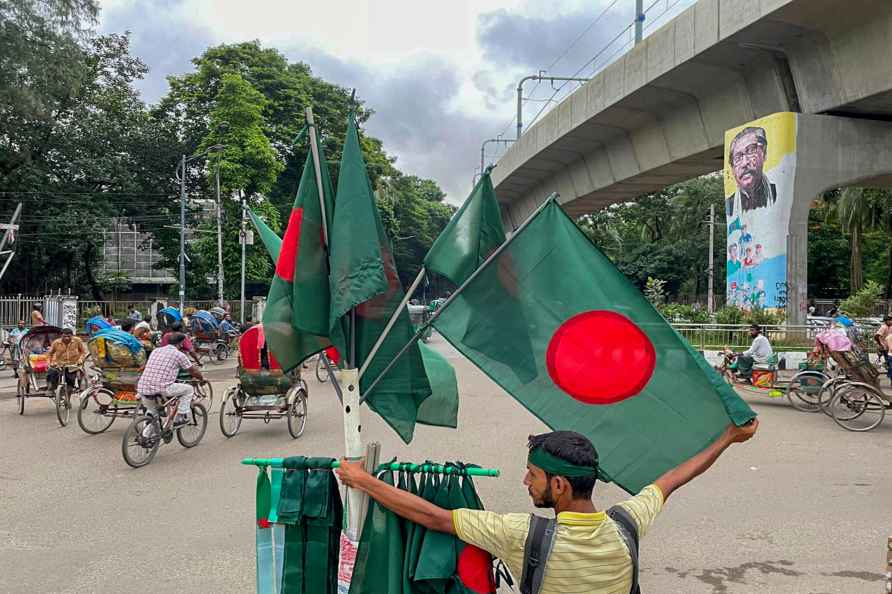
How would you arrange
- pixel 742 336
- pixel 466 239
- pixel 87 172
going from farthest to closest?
1. pixel 87 172
2. pixel 742 336
3. pixel 466 239

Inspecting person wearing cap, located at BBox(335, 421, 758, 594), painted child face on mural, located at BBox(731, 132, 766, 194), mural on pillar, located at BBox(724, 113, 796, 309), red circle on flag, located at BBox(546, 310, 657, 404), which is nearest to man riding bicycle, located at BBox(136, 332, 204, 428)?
red circle on flag, located at BBox(546, 310, 657, 404)

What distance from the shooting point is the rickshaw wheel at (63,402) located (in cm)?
935

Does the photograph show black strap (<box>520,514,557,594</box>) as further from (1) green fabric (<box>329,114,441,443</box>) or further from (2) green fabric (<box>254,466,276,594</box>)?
(2) green fabric (<box>254,466,276,594</box>)

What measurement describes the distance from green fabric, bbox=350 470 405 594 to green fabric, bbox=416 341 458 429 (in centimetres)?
66

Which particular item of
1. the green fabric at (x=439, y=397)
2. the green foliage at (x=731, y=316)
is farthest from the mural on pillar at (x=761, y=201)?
the green fabric at (x=439, y=397)

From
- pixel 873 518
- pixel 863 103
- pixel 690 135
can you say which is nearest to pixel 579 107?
pixel 690 135

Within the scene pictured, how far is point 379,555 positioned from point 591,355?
3.65 ft

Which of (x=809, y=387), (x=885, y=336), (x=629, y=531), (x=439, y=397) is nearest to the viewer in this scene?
(x=629, y=531)

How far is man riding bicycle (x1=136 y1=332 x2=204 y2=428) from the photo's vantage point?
7.40 meters

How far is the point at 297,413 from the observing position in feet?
28.4

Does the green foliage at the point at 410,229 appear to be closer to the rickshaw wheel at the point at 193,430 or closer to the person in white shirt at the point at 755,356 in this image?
the person in white shirt at the point at 755,356

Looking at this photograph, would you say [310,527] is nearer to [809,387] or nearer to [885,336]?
[809,387]

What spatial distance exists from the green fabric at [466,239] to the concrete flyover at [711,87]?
12.4m

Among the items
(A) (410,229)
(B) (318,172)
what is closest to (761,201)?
(B) (318,172)
